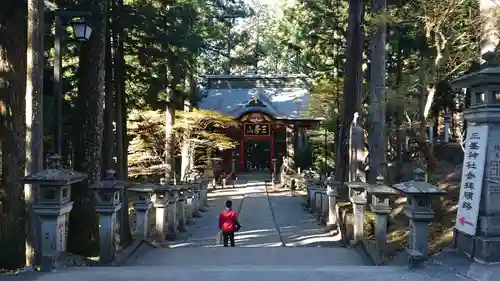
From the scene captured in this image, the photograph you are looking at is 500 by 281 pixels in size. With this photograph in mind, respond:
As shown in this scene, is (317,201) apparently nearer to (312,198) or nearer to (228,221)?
(312,198)

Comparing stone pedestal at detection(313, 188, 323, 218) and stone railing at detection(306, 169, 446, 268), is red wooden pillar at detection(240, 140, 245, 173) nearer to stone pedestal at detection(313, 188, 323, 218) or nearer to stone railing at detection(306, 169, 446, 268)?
stone pedestal at detection(313, 188, 323, 218)

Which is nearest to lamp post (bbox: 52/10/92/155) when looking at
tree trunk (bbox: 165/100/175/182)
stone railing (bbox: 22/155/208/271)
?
stone railing (bbox: 22/155/208/271)

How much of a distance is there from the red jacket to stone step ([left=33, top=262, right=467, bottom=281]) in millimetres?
4243

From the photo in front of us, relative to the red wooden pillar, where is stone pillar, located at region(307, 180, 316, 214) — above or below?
below

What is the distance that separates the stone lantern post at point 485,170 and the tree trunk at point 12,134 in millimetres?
7611

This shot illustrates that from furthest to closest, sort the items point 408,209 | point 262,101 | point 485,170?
1. point 262,101
2. point 408,209
3. point 485,170

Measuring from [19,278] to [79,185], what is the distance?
4386mm

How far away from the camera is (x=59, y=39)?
862 centimetres

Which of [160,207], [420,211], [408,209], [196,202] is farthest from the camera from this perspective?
[196,202]

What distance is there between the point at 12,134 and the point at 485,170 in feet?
26.0

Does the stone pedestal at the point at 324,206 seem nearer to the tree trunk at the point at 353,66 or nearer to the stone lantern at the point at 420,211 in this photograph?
the tree trunk at the point at 353,66

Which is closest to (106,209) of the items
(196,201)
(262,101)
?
(196,201)

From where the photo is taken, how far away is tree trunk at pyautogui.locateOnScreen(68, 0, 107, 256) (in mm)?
10148

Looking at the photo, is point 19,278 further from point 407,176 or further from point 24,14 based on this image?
point 407,176
